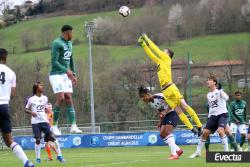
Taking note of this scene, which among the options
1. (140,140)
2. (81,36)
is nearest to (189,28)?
(81,36)

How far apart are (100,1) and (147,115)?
188 feet

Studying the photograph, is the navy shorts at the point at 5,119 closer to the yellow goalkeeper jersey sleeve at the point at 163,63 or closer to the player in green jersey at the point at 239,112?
the yellow goalkeeper jersey sleeve at the point at 163,63

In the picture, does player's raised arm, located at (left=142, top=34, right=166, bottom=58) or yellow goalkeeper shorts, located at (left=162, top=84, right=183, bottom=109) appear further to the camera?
player's raised arm, located at (left=142, top=34, right=166, bottom=58)

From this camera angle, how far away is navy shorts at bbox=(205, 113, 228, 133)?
67.4 feet

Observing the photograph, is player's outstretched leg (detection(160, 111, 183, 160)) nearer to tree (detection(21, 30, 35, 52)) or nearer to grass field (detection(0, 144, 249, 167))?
grass field (detection(0, 144, 249, 167))

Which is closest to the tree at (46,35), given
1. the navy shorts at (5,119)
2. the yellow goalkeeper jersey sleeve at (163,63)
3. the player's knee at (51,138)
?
the player's knee at (51,138)

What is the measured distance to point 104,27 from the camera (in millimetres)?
105750

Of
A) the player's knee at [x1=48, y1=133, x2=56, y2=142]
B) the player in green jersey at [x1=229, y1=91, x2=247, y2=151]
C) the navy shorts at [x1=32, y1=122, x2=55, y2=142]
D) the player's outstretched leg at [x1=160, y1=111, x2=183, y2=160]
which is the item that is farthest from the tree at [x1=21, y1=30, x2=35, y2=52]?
the player's outstretched leg at [x1=160, y1=111, x2=183, y2=160]

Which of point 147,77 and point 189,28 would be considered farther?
point 189,28

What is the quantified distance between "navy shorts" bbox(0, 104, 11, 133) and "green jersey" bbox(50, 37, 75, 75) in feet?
10.1

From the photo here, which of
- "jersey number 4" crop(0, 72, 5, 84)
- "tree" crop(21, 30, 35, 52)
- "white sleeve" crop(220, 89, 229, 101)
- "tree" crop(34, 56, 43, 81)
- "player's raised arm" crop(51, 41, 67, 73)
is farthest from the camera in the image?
"tree" crop(21, 30, 35, 52)

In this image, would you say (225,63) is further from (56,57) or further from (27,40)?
(56,57)

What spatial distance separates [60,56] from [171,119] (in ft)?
13.6

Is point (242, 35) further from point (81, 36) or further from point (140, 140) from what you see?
point (140, 140)
